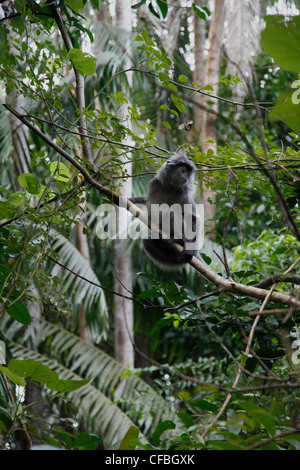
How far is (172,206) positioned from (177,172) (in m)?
0.35

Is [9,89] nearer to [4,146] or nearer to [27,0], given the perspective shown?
[27,0]

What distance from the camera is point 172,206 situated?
4125 millimetres

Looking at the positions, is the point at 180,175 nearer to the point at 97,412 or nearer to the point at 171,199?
the point at 171,199

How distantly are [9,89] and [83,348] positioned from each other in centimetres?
476

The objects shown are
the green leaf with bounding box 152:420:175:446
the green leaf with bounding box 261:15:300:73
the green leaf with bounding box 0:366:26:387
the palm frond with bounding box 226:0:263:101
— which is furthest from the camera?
the palm frond with bounding box 226:0:263:101

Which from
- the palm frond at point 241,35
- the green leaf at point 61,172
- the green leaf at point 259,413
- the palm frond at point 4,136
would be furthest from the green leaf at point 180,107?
the palm frond at point 241,35

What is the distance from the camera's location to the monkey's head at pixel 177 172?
3.88 metres

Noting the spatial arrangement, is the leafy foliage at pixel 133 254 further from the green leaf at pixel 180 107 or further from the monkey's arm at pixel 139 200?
the monkey's arm at pixel 139 200

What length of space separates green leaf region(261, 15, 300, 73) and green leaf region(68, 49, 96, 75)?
1.57 metres

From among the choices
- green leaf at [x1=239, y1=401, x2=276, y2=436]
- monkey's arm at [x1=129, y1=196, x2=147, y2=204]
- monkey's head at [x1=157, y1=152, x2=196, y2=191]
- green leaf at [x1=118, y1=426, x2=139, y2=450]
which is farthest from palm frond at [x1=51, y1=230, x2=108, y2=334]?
green leaf at [x1=239, y1=401, x2=276, y2=436]

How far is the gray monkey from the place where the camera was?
12.8 feet

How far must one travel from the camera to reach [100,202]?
2.68 meters

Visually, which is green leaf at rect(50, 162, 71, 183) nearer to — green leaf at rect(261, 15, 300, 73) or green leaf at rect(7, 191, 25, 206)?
green leaf at rect(7, 191, 25, 206)
